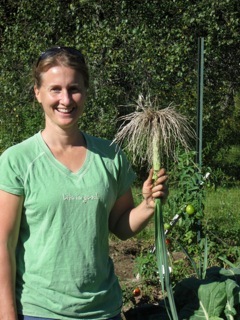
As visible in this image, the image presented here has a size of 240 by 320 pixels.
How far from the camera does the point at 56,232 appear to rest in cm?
240

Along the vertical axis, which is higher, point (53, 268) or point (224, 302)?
point (53, 268)

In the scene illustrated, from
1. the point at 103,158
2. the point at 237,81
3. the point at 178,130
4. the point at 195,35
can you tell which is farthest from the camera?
the point at 237,81

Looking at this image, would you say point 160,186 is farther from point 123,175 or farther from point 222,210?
point 222,210

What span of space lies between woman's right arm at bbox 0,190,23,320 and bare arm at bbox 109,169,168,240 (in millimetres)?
443

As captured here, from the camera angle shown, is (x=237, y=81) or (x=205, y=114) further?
(x=237, y=81)

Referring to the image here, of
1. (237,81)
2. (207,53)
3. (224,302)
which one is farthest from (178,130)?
(237,81)

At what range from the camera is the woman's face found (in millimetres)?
2439

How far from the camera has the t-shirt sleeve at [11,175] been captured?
2.37 metres

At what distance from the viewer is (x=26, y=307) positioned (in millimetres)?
2422

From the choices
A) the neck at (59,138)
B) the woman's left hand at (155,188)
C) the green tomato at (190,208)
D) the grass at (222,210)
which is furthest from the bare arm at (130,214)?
the grass at (222,210)

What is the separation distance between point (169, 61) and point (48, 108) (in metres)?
5.51

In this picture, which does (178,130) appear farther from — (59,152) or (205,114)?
(205,114)

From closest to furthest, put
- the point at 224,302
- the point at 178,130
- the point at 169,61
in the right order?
the point at 178,130
the point at 224,302
the point at 169,61

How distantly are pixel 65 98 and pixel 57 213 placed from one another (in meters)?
0.41
